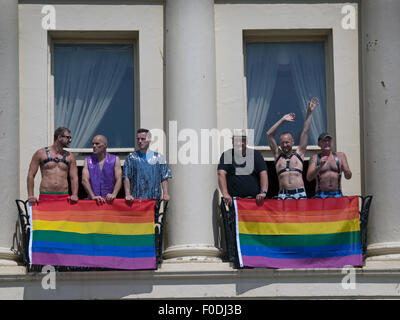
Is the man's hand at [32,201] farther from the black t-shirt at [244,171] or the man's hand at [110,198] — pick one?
the black t-shirt at [244,171]

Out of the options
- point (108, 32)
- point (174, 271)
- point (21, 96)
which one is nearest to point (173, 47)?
point (108, 32)

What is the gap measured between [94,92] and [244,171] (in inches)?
144

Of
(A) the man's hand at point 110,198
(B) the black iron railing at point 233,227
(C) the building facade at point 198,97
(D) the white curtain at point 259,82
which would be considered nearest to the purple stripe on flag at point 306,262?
(C) the building facade at point 198,97

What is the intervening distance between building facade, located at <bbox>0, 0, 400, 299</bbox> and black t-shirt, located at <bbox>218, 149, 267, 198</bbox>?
1.98 feet

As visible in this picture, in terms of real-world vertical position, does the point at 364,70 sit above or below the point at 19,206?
above

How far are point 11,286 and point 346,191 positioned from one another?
6329mm

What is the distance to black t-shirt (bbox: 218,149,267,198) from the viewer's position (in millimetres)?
19047

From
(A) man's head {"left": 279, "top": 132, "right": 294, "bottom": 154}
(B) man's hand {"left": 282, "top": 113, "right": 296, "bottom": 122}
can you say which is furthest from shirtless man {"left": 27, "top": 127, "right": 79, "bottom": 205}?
(B) man's hand {"left": 282, "top": 113, "right": 296, "bottom": 122}

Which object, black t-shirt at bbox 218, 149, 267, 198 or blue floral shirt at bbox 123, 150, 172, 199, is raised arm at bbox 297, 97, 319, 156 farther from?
blue floral shirt at bbox 123, 150, 172, 199

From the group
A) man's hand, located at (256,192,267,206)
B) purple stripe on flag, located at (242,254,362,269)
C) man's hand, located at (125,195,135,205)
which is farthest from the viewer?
man's hand, located at (256,192,267,206)

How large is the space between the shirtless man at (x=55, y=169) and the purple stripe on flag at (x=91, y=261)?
1.20 metres

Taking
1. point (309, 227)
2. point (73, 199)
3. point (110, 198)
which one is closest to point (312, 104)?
point (309, 227)

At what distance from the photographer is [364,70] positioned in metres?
20.3
